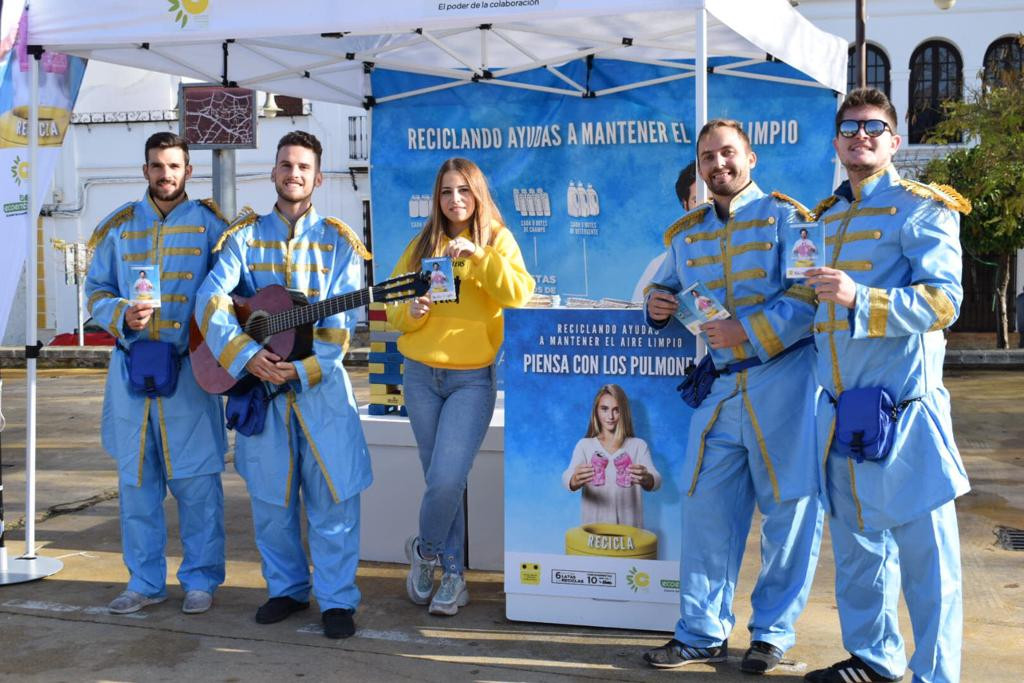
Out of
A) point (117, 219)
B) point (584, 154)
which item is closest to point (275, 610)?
point (117, 219)

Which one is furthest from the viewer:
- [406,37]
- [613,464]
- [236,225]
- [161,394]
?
[406,37]

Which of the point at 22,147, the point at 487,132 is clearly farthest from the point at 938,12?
the point at 22,147

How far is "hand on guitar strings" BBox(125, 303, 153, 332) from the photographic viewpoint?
16.8 ft

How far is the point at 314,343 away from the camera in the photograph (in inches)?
203

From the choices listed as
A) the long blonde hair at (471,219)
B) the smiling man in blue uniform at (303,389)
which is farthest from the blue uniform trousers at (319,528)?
the long blonde hair at (471,219)

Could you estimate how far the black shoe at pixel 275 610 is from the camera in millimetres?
5316

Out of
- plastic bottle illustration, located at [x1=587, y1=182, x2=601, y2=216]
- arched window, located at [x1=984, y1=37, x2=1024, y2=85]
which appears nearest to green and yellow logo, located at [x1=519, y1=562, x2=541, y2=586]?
plastic bottle illustration, located at [x1=587, y1=182, x2=601, y2=216]

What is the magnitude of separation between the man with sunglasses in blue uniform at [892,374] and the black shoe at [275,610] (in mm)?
2439

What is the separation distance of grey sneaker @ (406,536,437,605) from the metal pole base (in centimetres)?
192

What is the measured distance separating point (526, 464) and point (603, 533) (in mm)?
435

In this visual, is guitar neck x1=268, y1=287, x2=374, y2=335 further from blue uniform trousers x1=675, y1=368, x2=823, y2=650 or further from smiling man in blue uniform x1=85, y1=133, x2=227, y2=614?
blue uniform trousers x1=675, y1=368, x2=823, y2=650

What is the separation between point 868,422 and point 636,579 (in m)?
1.44

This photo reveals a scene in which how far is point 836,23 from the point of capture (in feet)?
87.4

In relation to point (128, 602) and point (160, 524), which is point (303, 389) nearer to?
point (160, 524)
